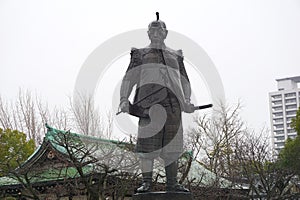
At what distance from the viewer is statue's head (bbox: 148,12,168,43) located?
Result: 588 centimetres

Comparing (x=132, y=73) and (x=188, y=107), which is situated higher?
(x=132, y=73)

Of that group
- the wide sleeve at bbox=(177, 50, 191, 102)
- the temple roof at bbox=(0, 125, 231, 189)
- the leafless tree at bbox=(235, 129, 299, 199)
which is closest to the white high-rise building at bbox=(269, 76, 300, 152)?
the leafless tree at bbox=(235, 129, 299, 199)

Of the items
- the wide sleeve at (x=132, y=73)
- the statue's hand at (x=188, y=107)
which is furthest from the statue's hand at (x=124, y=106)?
the statue's hand at (x=188, y=107)

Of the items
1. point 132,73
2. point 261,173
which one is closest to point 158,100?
point 132,73

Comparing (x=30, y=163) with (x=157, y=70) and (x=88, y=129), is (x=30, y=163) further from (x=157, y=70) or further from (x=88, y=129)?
(x=88, y=129)

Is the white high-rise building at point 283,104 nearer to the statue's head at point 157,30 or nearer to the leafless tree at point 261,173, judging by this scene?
the leafless tree at point 261,173

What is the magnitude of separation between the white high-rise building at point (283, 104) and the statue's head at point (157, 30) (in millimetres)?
83974

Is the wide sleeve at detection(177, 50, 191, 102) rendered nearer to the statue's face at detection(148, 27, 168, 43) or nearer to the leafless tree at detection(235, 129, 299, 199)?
the statue's face at detection(148, 27, 168, 43)

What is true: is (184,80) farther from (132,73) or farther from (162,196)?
(162,196)

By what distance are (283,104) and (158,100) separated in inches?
3458

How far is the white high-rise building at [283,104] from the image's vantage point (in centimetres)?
8750

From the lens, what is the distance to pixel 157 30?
19.3ft

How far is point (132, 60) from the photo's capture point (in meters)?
5.88

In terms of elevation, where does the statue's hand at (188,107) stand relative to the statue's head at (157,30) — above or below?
below
